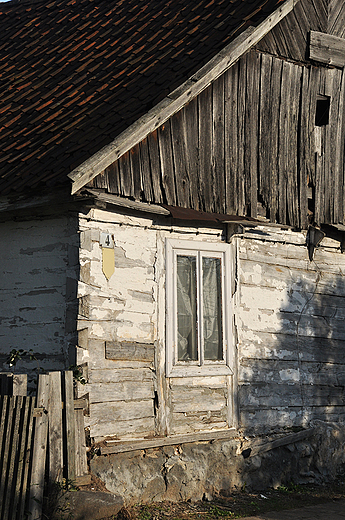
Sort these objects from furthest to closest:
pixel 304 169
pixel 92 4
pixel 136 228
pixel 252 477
Result: 1. pixel 92 4
2. pixel 304 169
3. pixel 252 477
4. pixel 136 228

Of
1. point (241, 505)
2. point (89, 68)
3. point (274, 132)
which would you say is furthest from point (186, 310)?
point (89, 68)

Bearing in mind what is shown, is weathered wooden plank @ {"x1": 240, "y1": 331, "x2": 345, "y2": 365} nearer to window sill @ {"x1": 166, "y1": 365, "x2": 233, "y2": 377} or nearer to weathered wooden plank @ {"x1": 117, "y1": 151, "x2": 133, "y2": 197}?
window sill @ {"x1": 166, "y1": 365, "x2": 233, "y2": 377}

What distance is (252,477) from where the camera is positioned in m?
7.77

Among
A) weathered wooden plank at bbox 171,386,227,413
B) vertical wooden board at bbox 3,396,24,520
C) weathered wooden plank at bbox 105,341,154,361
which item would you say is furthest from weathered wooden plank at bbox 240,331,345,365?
vertical wooden board at bbox 3,396,24,520

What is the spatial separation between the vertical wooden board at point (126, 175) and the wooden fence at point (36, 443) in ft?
7.18

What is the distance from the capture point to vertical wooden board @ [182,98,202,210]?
764 centimetres

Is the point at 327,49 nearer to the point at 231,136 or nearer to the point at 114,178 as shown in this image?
the point at 231,136

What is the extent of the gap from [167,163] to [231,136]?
3.70 feet

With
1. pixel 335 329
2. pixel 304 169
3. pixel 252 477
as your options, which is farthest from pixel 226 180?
pixel 252 477

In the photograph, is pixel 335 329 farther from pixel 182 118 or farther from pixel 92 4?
pixel 92 4

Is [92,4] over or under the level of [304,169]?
over

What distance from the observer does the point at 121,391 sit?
6.83m

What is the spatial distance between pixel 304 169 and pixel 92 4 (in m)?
4.73

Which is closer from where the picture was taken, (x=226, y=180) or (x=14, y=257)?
(x=14, y=257)
